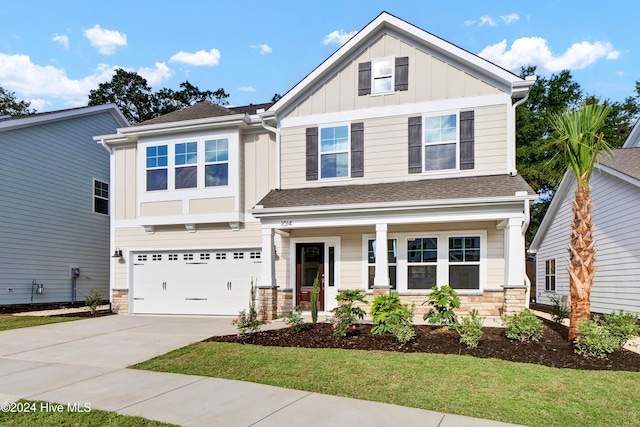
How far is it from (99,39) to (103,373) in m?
27.6

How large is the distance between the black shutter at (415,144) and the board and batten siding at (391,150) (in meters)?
0.12

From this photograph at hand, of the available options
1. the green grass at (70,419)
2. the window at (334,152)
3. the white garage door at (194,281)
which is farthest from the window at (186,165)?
the green grass at (70,419)

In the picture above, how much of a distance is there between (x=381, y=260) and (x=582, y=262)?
4336 millimetres

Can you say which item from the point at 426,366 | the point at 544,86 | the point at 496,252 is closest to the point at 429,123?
the point at 496,252

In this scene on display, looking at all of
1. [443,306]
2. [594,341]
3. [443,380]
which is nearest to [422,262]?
[443,306]

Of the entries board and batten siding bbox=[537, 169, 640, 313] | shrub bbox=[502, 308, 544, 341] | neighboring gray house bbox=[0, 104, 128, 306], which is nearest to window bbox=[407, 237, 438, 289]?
shrub bbox=[502, 308, 544, 341]

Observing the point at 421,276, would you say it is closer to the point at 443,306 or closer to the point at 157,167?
the point at 443,306

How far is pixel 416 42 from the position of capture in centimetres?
1214

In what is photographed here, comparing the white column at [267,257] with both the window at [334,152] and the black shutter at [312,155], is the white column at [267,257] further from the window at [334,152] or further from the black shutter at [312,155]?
the window at [334,152]

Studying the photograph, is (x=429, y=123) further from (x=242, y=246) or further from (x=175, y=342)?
(x=175, y=342)

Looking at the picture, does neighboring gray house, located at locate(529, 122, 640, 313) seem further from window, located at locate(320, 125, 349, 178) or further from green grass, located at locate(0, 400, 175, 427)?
green grass, located at locate(0, 400, 175, 427)

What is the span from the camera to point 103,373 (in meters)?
6.80

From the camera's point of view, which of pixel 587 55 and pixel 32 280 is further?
pixel 587 55

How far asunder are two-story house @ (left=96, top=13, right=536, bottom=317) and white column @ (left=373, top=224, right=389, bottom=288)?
0.04 metres
